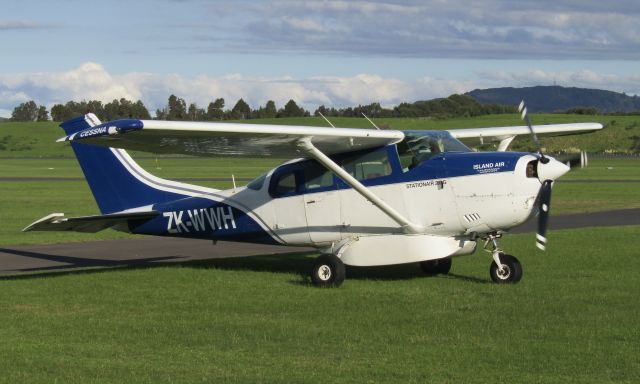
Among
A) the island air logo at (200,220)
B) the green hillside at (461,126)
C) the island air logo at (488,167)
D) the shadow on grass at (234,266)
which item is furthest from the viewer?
the green hillside at (461,126)

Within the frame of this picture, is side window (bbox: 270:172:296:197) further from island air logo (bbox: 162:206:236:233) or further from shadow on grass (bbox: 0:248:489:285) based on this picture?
shadow on grass (bbox: 0:248:489:285)

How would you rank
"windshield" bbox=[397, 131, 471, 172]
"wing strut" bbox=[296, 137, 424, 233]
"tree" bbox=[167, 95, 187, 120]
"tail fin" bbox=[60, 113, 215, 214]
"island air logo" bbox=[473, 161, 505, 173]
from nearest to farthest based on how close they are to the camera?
"island air logo" bbox=[473, 161, 505, 173] → "wing strut" bbox=[296, 137, 424, 233] → "windshield" bbox=[397, 131, 471, 172] → "tail fin" bbox=[60, 113, 215, 214] → "tree" bbox=[167, 95, 187, 120]

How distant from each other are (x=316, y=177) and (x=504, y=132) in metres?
3.70

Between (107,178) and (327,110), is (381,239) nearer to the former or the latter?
(107,178)

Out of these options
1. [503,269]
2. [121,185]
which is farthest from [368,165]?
[121,185]

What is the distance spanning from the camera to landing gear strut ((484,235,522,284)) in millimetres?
13664

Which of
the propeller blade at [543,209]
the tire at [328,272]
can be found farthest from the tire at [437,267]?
the propeller blade at [543,209]

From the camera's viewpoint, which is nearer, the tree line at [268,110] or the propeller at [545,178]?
the propeller at [545,178]

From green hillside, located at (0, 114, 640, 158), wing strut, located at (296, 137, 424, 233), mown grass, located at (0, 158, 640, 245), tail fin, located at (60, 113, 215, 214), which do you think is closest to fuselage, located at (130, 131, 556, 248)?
wing strut, located at (296, 137, 424, 233)

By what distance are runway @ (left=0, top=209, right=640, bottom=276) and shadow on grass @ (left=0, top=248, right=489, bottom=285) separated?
0.05 ft

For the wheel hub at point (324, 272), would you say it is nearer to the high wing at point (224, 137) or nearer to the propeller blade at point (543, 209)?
the high wing at point (224, 137)

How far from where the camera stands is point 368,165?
14.4m

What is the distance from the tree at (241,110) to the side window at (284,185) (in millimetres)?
140539

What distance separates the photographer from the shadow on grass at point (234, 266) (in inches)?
598
